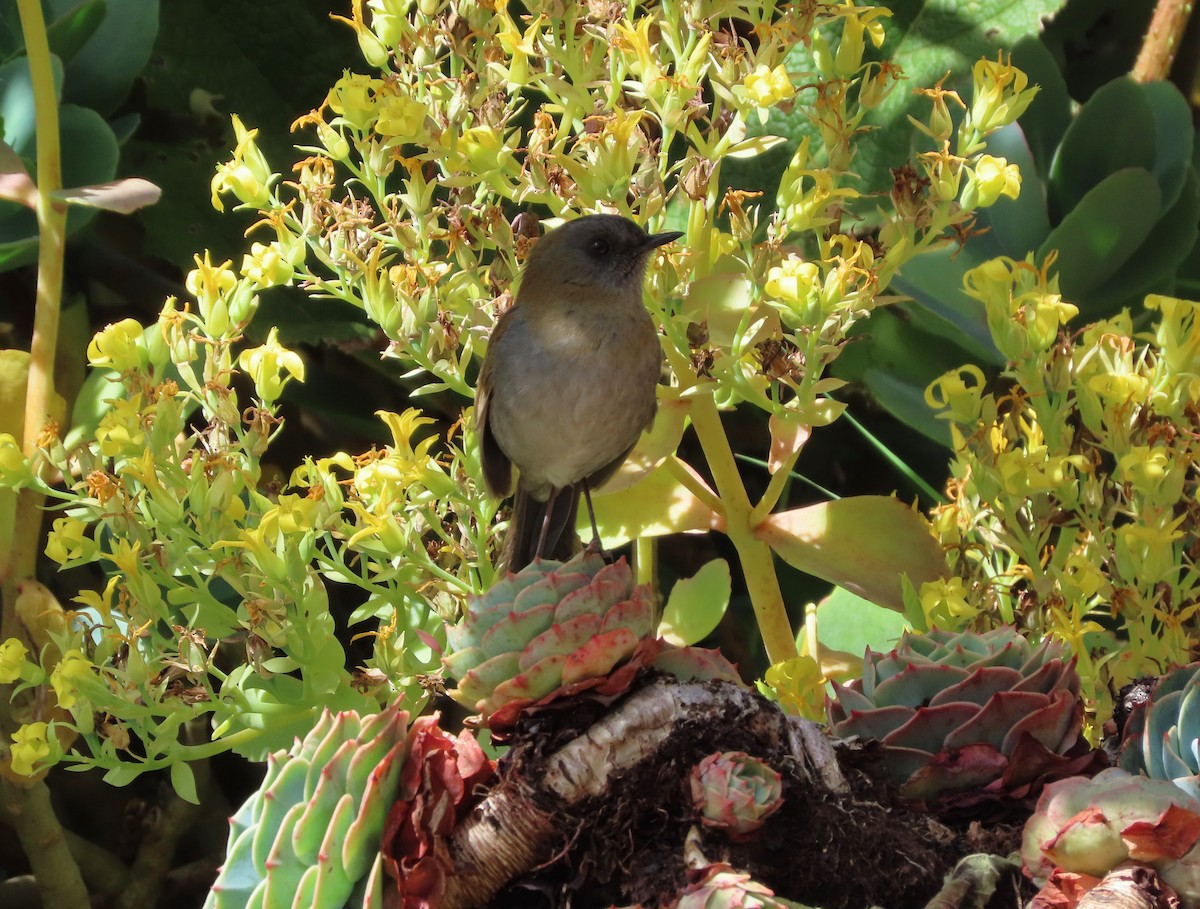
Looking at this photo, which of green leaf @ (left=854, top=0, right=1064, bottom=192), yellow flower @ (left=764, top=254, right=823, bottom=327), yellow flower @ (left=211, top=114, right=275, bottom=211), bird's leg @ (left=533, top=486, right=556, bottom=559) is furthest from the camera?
green leaf @ (left=854, top=0, right=1064, bottom=192)

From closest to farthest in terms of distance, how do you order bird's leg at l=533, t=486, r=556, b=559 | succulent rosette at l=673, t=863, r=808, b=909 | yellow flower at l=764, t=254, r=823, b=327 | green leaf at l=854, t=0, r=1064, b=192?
succulent rosette at l=673, t=863, r=808, b=909 < yellow flower at l=764, t=254, r=823, b=327 < bird's leg at l=533, t=486, r=556, b=559 < green leaf at l=854, t=0, r=1064, b=192

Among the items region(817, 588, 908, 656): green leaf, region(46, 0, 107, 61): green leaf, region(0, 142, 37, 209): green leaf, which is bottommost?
region(817, 588, 908, 656): green leaf

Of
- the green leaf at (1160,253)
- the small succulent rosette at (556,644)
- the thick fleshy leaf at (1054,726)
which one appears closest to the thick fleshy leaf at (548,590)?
the small succulent rosette at (556,644)

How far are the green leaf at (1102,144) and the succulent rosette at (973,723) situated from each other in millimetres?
680

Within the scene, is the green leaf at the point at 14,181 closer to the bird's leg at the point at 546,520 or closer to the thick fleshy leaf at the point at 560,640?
the bird's leg at the point at 546,520

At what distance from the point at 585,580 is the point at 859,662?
399 millimetres

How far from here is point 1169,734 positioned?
58cm

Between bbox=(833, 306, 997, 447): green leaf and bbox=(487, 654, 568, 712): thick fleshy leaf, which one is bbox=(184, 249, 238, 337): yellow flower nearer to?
bbox=(487, 654, 568, 712): thick fleshy leaf

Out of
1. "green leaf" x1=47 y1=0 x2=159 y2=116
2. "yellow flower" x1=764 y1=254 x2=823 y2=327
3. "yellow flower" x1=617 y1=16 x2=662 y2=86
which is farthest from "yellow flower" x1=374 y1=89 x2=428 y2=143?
"green leaf" x1=47 y1=0 x2=159 y2=116

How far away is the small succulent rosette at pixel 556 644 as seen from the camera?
561 mm

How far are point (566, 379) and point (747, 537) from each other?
34cm

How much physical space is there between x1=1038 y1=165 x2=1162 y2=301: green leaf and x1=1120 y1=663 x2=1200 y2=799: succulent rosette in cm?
60

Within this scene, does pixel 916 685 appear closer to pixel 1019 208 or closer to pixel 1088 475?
pixel 1088 475

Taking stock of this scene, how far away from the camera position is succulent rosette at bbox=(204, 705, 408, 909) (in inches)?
20.4
